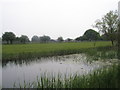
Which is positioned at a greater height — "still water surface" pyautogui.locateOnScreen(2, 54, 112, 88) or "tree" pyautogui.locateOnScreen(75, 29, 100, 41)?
"tree" pyautogui.locateOnScreen(75, 29, 100, 41)

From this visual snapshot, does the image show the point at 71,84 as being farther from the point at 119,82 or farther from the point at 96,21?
the point at 96,21

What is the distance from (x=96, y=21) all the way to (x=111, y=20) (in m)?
2.16

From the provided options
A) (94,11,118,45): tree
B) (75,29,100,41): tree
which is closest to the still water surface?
(94,11,118,45): tree

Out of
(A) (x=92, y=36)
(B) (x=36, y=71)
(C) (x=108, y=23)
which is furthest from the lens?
(A) (x=92, y=36)

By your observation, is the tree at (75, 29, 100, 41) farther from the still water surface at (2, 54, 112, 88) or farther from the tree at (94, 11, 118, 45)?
the still water surface at (2, 54, 112, 88)

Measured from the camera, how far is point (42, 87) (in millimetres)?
3010

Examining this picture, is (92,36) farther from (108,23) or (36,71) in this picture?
(36,71)

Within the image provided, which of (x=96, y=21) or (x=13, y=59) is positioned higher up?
(x=96, y=21)

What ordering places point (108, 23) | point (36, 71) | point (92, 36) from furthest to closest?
point (92, 36), point (108, 23), point (36, 71)


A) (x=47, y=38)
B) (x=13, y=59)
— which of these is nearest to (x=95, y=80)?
(x=13, y=59)

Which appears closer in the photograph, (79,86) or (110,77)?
(79,86)

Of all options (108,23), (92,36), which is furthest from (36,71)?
(92,36)

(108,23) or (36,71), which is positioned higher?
(108,23)

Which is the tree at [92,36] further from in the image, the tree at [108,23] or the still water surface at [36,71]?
the still water surface at [36,71]
